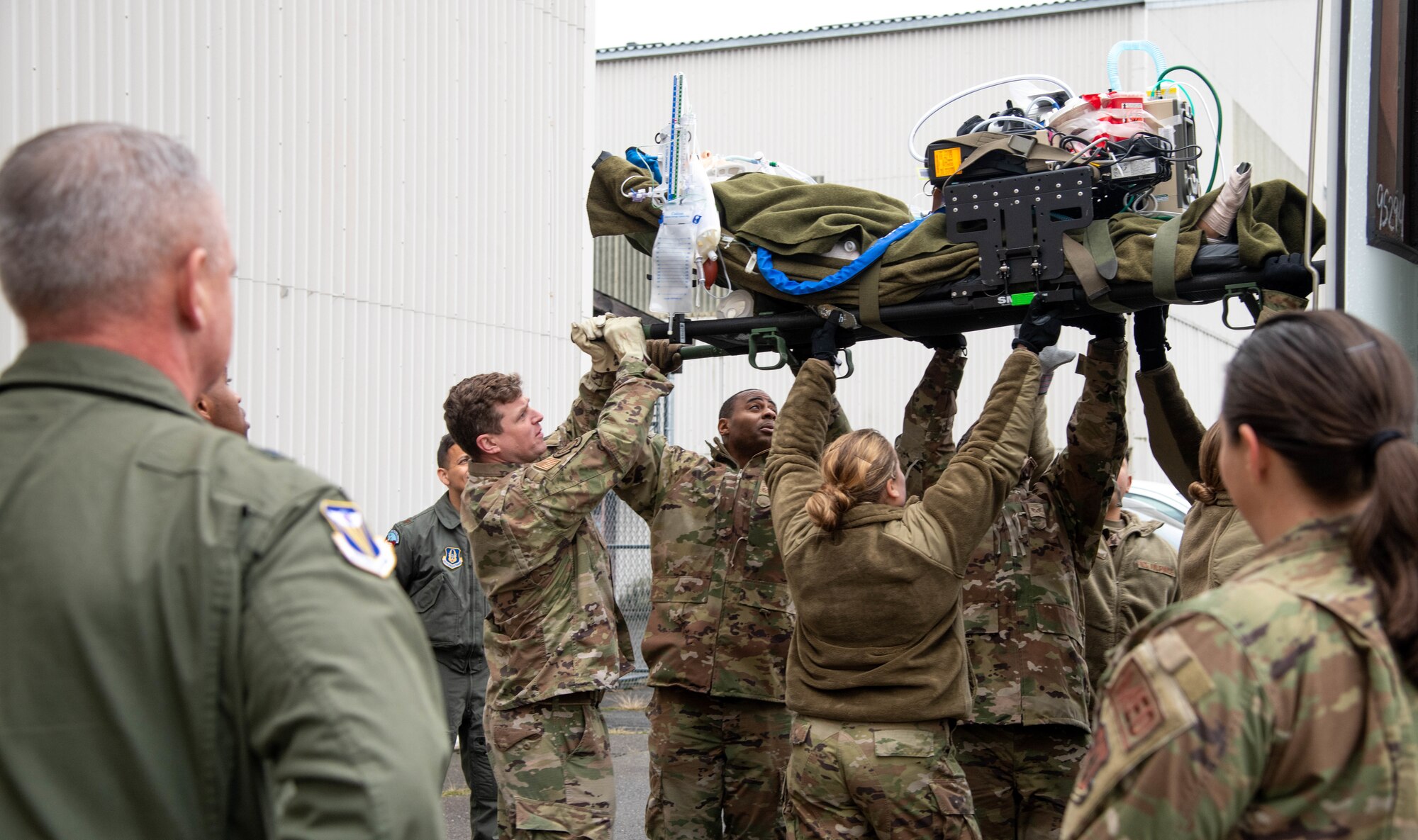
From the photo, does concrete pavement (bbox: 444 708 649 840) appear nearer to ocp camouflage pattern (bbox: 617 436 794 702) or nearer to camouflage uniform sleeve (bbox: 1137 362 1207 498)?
ocp camouflage pattern (bbox: 617 436 794 702)

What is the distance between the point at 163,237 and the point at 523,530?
304 centimetres

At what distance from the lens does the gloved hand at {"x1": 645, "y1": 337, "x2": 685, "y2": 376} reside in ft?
A: 16.1

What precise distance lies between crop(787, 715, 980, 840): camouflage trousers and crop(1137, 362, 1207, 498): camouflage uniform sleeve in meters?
1.37

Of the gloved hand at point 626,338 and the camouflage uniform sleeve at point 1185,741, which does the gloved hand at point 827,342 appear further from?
the camouflage uniform sleeve at point 1185,741

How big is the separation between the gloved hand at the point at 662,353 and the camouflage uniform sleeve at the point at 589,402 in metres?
0.21

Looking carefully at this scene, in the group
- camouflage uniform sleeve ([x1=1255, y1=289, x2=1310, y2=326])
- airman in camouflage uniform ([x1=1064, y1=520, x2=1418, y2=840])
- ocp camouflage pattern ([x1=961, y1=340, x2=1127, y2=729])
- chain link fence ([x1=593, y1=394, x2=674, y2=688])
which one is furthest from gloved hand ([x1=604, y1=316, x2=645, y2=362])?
chain link fence ([x1=593, y1=394, x2=674, y2=688])

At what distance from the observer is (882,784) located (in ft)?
12.1

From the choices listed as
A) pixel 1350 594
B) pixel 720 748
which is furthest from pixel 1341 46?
pixel 720 748

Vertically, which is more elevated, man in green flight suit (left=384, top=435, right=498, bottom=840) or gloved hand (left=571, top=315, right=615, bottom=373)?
gloved hand (left=571, top=315, right=615, bottom=373)

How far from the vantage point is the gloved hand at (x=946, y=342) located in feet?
15.8

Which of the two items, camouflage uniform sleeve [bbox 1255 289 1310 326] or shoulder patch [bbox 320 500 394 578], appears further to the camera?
camouflage uniform sleeve [bbox 1255 289 1310 326]

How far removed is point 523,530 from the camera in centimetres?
457

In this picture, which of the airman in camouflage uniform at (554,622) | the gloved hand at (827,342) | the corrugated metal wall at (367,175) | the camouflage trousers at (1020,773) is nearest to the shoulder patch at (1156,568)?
the camouflage trousers at (1020,773)

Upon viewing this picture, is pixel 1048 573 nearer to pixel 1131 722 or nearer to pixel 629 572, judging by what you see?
pixel 1131 722
